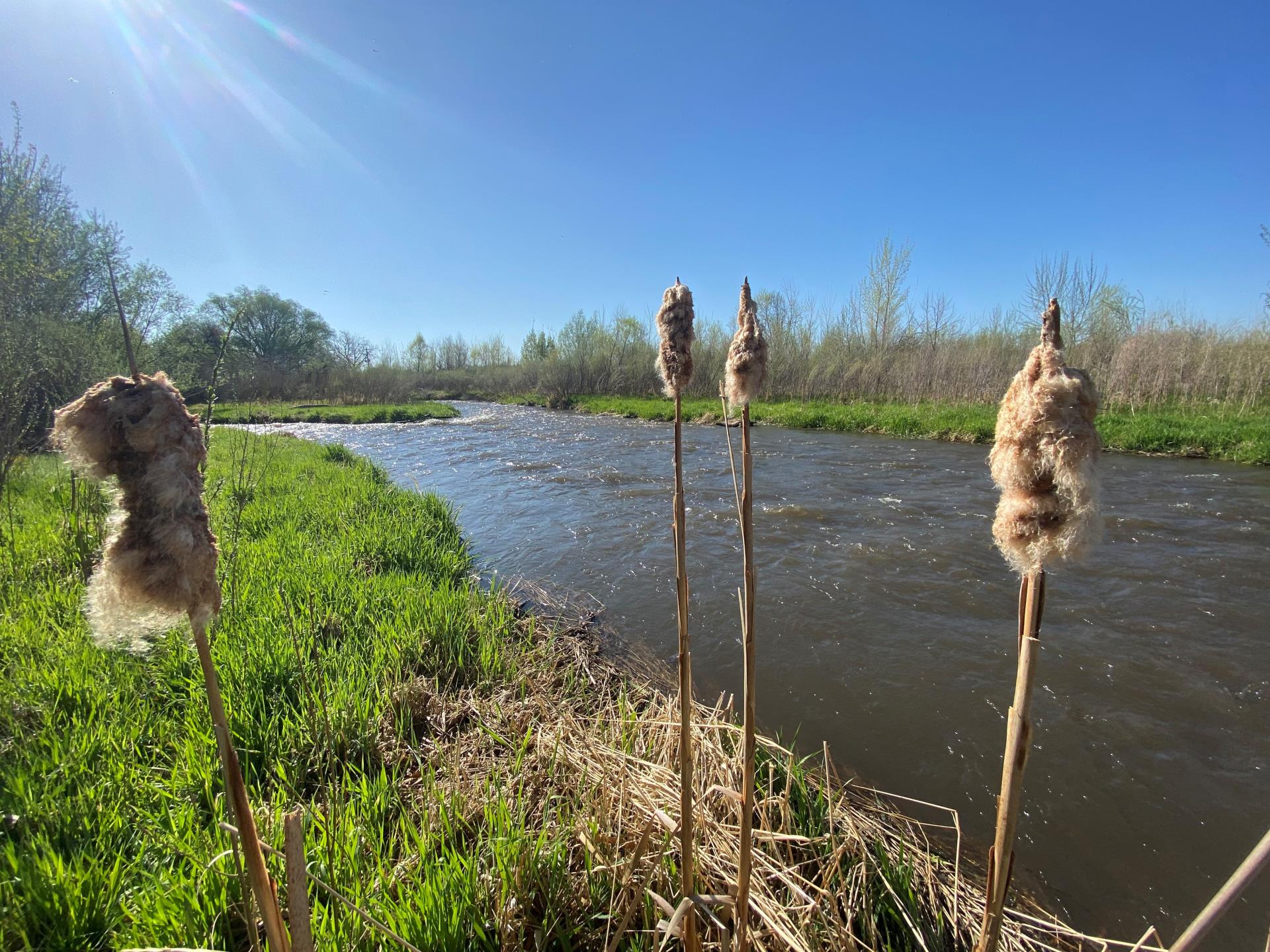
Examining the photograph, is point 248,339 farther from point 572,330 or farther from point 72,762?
point 72,762

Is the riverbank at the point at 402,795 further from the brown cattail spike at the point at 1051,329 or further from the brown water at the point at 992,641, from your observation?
the brown cattail spike at the point at 1051,329

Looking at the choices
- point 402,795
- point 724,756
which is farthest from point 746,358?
point 402,795

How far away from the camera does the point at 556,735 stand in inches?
107

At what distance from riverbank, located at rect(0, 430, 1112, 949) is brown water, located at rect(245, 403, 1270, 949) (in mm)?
657

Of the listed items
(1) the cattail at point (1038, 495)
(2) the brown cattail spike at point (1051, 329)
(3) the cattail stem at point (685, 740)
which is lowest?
(3) the cattail stem at point (685, 740)

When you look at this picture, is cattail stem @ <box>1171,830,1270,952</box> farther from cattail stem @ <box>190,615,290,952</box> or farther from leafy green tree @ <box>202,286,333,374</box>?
leafy green tree @ <box>202,286,333,374</box>

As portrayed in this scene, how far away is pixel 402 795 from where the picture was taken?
2418mm

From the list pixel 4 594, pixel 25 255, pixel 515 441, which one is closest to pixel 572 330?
pixel 515 441

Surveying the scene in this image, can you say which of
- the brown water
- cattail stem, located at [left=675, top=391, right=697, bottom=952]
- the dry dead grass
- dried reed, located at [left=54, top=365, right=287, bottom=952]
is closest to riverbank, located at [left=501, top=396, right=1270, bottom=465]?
the brown water

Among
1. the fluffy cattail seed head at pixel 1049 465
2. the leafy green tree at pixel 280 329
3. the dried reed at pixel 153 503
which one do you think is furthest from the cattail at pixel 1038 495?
the leafy green tree at pixel 280 329

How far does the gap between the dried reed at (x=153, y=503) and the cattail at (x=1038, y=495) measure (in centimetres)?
103

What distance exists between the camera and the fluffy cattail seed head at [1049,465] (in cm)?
76

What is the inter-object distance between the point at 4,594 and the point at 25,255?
532 centimetres

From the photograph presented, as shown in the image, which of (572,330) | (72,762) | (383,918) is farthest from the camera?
(572,330)
